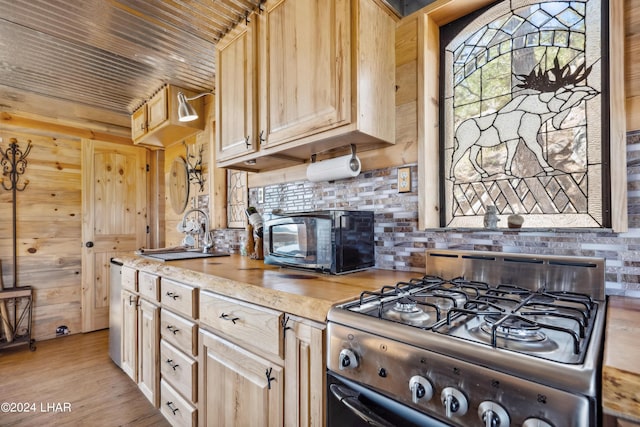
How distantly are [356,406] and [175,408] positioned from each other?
4.22 feet

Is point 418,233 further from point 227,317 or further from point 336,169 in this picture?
point 227,317

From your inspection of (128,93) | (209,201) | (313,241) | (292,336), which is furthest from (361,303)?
(128,93)

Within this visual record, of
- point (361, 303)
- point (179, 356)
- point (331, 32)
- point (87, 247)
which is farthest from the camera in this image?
point (87, 247)

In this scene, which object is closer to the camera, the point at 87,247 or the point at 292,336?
the point at 292,336

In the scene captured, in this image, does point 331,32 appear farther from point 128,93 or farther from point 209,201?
point 128,93

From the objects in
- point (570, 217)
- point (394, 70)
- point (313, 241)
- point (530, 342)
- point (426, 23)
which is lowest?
point (530, 342)

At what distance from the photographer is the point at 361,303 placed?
0.90 meters

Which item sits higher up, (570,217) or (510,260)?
(570,217)

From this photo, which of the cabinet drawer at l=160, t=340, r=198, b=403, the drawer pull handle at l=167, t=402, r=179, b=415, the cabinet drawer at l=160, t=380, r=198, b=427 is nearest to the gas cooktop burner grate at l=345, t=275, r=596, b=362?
the cabinet drawer at l=160, t=340, r=198, b=403

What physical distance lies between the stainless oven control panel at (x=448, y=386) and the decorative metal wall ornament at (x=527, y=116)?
843 mm

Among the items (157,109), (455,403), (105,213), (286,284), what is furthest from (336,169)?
(105,213)

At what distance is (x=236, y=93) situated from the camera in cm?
185

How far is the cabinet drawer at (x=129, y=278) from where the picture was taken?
2.08m

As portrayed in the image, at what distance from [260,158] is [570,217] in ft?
4.78
